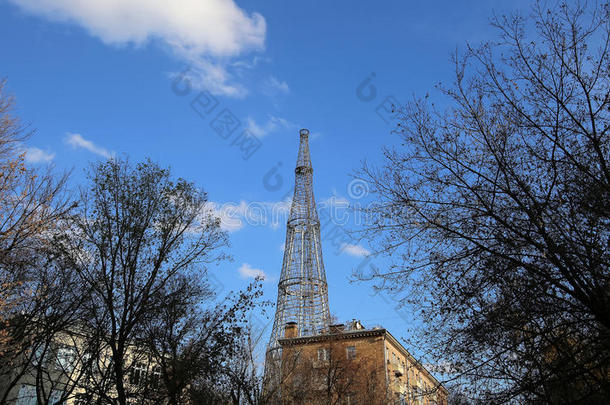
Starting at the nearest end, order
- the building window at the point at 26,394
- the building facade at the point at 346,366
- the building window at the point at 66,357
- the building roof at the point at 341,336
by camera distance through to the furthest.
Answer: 1. the building window at the point at 66,357
2. the building window at the point at 26,394
3. the building facade at the point at 346,366
4. the building roof at the point at 341,336

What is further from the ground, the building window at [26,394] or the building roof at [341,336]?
the building roof at [341,336]

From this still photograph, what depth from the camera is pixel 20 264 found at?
14.6 metres

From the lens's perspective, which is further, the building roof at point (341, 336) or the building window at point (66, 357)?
the building roof at point (341, 336)

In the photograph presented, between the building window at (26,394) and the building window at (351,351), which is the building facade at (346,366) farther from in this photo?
the building window at (26,394)

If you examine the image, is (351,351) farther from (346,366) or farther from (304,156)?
(304,156)

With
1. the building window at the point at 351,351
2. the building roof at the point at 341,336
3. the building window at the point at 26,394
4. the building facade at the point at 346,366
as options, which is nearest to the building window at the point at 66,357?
the building window at the point at 26,394

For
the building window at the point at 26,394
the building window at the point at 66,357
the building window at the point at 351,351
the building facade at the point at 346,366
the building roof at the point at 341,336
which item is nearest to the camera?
the building window at the point at 66,357

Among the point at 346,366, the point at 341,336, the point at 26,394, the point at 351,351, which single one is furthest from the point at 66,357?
the point at 351,351

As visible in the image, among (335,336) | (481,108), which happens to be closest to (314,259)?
(335,336)

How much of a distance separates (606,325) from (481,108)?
179 inches

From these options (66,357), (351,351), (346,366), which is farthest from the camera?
(351,351)

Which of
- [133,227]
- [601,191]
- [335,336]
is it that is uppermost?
[335,336]

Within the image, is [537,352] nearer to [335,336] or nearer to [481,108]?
[481,108]

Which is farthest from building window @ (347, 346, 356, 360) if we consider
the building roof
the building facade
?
the building roof
